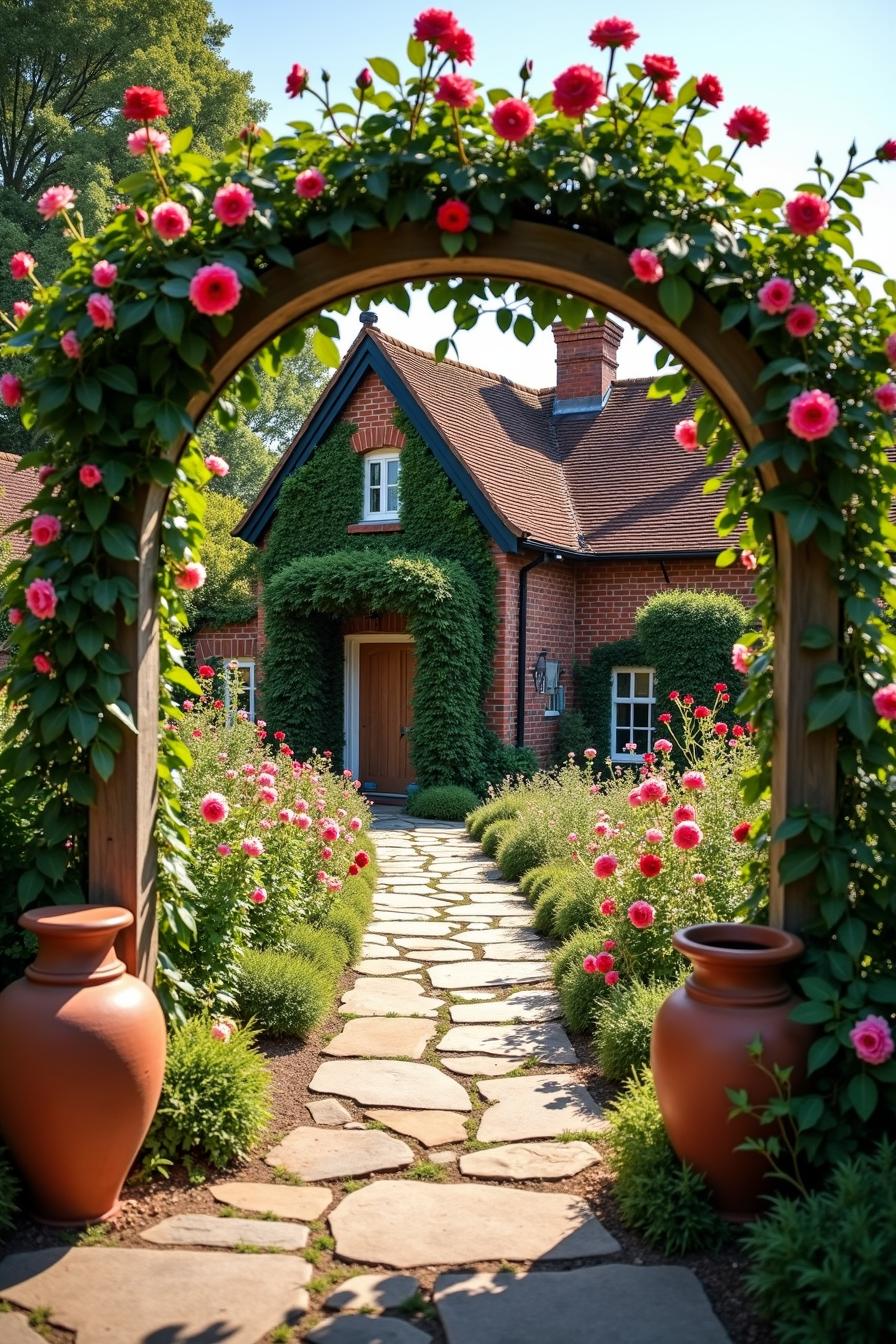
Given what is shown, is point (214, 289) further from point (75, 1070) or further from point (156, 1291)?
point (156, 1291)

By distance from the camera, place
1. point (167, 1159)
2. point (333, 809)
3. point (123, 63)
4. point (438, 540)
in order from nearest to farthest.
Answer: point (167, 1159), point (333, 809), point (438, 540), point (123, 63)

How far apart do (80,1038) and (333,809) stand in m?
4.32

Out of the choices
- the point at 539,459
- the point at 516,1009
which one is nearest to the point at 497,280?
the point at 516,1009

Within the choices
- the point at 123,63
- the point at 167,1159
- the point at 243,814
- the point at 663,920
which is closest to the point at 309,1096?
the point at 167,1159

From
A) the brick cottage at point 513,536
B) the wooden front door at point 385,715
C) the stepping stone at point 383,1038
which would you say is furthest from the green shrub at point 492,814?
the stepping stone at point 383,1038

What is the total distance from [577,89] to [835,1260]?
9.75ft

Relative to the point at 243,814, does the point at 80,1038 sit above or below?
below

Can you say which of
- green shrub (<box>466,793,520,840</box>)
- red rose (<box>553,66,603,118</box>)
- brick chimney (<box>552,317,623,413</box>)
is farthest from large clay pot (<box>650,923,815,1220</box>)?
brick chimney (<box>552,317,623,413</box>)

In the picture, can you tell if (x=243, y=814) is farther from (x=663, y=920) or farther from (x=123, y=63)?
(x=123, y=63)

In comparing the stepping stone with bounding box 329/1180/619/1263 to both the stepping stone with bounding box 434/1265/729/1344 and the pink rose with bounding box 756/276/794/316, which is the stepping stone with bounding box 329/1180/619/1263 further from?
the pink rose with bounding box 756/276/794/316

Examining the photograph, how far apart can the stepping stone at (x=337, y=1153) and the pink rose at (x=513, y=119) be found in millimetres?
3184

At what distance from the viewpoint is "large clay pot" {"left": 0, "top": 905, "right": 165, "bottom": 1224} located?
3.07 metres

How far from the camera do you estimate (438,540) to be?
45.1 ft

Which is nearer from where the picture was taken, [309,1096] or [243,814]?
[309,1096]
